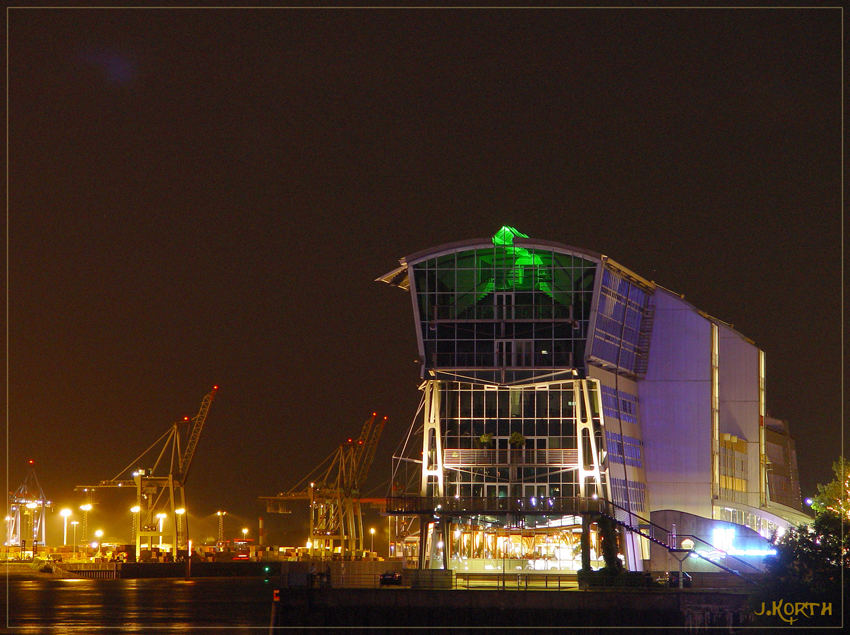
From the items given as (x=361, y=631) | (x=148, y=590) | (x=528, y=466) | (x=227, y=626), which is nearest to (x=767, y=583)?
(x=361, y=631)

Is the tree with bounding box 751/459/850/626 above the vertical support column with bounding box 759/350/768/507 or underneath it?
underneath

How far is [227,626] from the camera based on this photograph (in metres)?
91.6

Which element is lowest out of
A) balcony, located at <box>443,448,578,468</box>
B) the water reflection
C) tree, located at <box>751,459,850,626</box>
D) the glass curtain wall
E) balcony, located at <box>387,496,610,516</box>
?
the water reflection

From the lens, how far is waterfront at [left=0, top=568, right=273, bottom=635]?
9175 centimetres

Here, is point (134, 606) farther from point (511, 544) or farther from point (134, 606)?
point (511, 544)

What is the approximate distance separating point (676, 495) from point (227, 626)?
3859 centimetres

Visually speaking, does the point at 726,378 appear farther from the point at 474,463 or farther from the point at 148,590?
the point at 148,590

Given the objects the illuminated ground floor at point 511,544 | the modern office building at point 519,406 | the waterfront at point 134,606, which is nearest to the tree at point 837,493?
the modern office building at point 519,406

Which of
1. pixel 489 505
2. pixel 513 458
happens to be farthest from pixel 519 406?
pixel 489 505

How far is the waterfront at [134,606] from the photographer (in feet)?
301

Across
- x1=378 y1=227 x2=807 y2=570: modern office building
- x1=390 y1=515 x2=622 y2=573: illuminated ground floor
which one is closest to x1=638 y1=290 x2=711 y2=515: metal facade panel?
x1=378 y1=227 x2=807 y2=570: modern office building

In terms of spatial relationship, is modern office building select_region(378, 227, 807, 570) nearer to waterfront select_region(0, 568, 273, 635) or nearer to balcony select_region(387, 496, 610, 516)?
balcony select_region(387, 496, 610, 516)

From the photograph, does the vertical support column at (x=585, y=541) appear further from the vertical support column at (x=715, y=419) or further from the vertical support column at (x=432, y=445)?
the vertical support column at (x=715, y=419)

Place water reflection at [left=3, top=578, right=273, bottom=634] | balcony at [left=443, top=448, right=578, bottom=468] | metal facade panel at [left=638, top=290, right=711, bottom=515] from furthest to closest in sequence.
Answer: metal facade panel at [left=638, top=290, right=711, bottom=515], balcony at [left=443, top=448, right=578, bottom=468], water reflection at [left=3, top=578, right=273, bottom=634]
